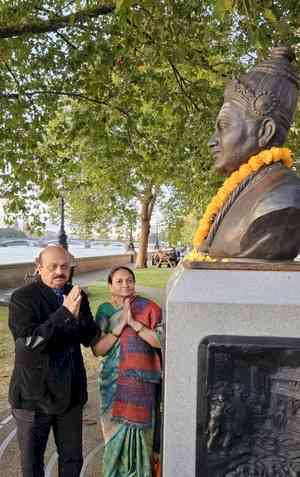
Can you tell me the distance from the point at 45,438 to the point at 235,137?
7.45ft

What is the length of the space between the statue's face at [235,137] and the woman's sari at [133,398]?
111 centimetres

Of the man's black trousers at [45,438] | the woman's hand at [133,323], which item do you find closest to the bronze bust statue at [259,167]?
the woman's hand at [133,323]

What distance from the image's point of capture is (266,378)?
239 cm

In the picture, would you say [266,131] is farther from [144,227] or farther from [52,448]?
[144,227]

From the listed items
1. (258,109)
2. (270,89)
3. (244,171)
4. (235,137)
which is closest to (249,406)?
(244,171)

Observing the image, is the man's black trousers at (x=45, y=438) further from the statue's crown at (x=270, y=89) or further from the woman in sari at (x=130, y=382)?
the statue's crown at (x=270, y=89)

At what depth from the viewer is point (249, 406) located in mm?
2400

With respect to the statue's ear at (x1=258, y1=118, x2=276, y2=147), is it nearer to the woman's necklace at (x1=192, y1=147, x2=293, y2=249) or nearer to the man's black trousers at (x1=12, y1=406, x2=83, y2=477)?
the woman's necklace at (x1=192, y1=147, x2=293, y2=249)

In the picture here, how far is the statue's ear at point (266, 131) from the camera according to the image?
2871 mm

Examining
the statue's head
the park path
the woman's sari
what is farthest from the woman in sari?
the statue's head

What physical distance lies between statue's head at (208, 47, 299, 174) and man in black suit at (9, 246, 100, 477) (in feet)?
4.27

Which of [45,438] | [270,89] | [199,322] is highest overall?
[270,89]

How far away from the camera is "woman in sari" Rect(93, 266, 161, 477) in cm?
334

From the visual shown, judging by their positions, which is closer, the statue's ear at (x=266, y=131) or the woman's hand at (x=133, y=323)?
the statue's ear at (x=266, y=131)
